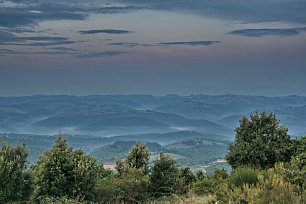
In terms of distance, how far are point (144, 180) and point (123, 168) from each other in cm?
269

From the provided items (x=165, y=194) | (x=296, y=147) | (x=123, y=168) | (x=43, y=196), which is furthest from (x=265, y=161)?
(x=43, y=196)

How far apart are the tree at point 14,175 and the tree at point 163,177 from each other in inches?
240

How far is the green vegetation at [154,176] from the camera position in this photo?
10.7 metres

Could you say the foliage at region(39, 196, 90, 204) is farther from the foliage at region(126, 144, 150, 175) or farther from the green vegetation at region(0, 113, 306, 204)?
the foliage at region(126, 144, 150, 175)

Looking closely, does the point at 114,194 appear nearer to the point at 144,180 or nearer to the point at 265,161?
the point at 144,180

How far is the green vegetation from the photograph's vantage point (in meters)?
10.7

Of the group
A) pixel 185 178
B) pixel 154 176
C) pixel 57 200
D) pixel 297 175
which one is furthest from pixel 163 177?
pixel 297 175

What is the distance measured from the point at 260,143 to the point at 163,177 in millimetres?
5529

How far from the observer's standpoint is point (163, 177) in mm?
19906

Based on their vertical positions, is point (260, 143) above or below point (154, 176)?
above

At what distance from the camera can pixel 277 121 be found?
74.3 ft

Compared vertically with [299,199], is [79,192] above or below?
below

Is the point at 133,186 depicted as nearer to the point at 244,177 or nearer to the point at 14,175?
the point at 14,175

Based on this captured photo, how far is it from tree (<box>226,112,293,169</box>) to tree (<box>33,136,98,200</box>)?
852 centimetres
